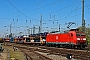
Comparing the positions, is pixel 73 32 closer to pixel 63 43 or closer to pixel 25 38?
pixel 63 43

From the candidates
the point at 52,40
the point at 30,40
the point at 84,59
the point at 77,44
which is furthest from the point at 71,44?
the point at 30,40

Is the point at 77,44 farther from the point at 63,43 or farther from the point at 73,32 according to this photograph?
the point at 63,43

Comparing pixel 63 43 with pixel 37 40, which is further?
pixel 37 40

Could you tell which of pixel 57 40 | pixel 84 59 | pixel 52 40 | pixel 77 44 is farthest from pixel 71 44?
pixel 84 59

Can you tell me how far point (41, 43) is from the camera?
204 ft

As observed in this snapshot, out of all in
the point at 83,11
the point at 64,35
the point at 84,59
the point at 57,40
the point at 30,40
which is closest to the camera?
the point at 84,59

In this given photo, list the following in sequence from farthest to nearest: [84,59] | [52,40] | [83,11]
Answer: [52,40] < [83,11] < [84,59]

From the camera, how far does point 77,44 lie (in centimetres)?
3797

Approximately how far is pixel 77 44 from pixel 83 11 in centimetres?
605

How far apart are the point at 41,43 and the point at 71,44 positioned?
76.8 feet

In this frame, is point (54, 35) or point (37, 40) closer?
point (54, 35)

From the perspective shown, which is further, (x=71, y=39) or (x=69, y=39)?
(x=69, y=39)

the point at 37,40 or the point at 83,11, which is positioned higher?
the point at 83,11

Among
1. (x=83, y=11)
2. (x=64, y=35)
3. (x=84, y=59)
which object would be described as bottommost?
(x=84, y=59)
